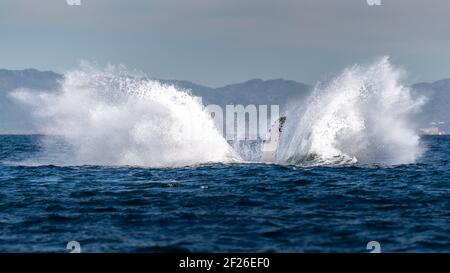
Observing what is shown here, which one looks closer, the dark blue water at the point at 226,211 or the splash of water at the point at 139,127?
the dark blue water at the point at 226,211

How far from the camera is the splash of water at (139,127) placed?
40.5 metres

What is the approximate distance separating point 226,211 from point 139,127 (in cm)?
1993

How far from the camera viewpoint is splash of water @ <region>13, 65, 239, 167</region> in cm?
4053

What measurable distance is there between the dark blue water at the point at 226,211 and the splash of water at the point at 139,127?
22.3 feet

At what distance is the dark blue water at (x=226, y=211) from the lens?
711 inches

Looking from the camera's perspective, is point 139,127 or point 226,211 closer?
point 226,211

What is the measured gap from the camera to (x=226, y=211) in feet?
72.7

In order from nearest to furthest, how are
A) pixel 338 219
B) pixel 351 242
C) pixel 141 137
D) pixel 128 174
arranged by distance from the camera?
pixel 351 242 → pixel 338 219 → pixel 128 174 → pixel 141 137

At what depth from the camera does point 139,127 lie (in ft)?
135

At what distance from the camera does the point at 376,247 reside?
17.3m
